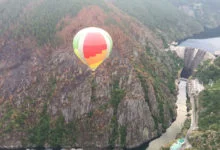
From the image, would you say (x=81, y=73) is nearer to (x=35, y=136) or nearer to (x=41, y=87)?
(x=41, y=87)

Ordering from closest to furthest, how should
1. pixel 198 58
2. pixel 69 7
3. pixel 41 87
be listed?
pixel 41 87 < pixel 69 7 < pixel 198 58

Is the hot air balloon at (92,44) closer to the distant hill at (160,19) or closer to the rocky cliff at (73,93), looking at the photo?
the rocky cliff at (73,93)

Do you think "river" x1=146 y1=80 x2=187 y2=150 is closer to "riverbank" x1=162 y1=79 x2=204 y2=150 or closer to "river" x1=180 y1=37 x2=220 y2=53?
"riverbank" x1=162 y1=79 x2=204 y2=150

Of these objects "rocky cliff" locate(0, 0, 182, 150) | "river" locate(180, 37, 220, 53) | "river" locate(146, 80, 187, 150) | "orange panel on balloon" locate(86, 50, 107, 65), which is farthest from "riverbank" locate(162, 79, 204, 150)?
"river" locate(180, 37, 220, 53)

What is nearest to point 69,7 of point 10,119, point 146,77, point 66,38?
point 66,38

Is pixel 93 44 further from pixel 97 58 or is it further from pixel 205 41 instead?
pixel 205 41
